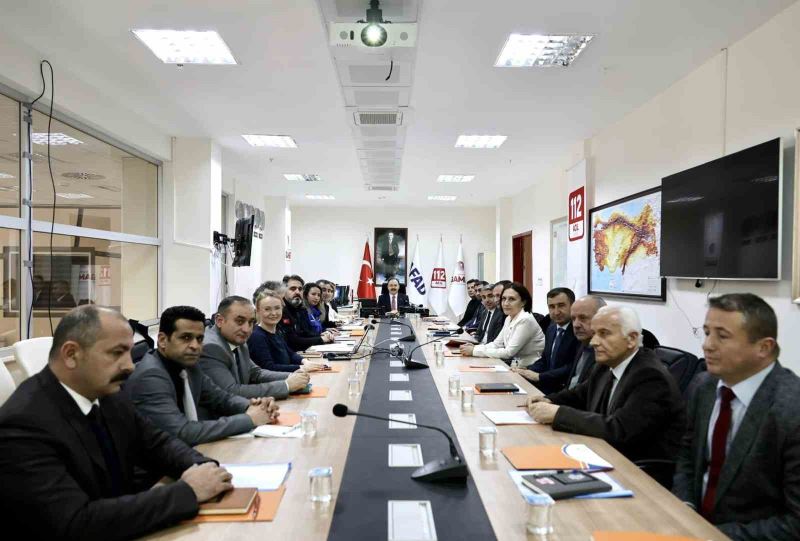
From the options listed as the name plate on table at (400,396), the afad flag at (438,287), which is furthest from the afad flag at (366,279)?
the name plate on table at (400,396)

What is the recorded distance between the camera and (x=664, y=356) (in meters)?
2.76

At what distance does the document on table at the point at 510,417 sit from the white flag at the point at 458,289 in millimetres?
10011

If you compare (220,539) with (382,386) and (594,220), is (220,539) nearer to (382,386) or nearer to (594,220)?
(382,386)

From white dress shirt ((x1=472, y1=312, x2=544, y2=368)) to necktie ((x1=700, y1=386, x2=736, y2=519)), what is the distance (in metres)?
2.43

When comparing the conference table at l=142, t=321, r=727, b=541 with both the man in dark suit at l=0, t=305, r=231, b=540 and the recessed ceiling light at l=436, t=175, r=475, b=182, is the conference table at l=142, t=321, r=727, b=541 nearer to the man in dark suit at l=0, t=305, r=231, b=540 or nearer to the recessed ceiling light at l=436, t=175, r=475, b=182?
the man in dark suit at l=0, t=305, r=231, b=540

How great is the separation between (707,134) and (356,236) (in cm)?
917

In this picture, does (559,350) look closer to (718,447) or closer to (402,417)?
(402,417)

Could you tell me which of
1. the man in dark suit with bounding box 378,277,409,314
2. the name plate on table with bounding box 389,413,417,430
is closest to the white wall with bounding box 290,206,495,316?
the man in dark suit with bounding box 378,277,409,314

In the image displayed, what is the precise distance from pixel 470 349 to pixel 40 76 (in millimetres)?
3849

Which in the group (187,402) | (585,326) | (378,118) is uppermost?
(378,118)

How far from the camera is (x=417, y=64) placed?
3.95 m

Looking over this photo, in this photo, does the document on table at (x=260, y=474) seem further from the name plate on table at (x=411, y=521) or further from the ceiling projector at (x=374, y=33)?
the ceiling projector at (x=374, y=33)

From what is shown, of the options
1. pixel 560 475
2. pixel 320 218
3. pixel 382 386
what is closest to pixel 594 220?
pixel 382 386

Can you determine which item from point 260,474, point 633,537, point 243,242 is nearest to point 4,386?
point 260,474
